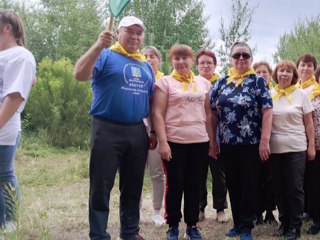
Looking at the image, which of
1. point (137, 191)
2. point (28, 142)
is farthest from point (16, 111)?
point (28, 142)

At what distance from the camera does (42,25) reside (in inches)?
1028

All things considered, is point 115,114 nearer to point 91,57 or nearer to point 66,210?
point 91,57

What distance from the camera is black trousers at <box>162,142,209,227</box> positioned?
3.78m

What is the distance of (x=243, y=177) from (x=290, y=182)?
1.52ft

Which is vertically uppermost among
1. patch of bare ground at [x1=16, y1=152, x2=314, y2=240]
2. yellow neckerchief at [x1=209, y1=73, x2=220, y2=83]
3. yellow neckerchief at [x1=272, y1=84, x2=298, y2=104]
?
yellow neckerchief at [x1=209, y1=73, x2=220, y2=83]

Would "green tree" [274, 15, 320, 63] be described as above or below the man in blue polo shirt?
above

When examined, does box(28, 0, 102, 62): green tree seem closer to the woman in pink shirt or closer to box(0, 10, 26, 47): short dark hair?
the woman in pink shirt

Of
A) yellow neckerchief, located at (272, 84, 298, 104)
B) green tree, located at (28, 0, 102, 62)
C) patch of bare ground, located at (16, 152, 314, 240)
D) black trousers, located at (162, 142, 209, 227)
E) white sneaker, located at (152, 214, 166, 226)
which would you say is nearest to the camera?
black trousers, located at (162, 142, 209, 227)

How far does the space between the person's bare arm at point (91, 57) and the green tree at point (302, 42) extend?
15.8m

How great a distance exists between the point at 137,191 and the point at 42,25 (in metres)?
24.5

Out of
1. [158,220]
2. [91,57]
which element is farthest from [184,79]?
[158,220]

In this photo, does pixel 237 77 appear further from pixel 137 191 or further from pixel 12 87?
pixel 12 87

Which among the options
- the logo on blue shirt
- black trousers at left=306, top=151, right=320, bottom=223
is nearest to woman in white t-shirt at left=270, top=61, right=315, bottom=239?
black trousers at left=306, top=151, right=320, bottom=223

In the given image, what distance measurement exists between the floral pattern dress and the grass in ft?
3.56
